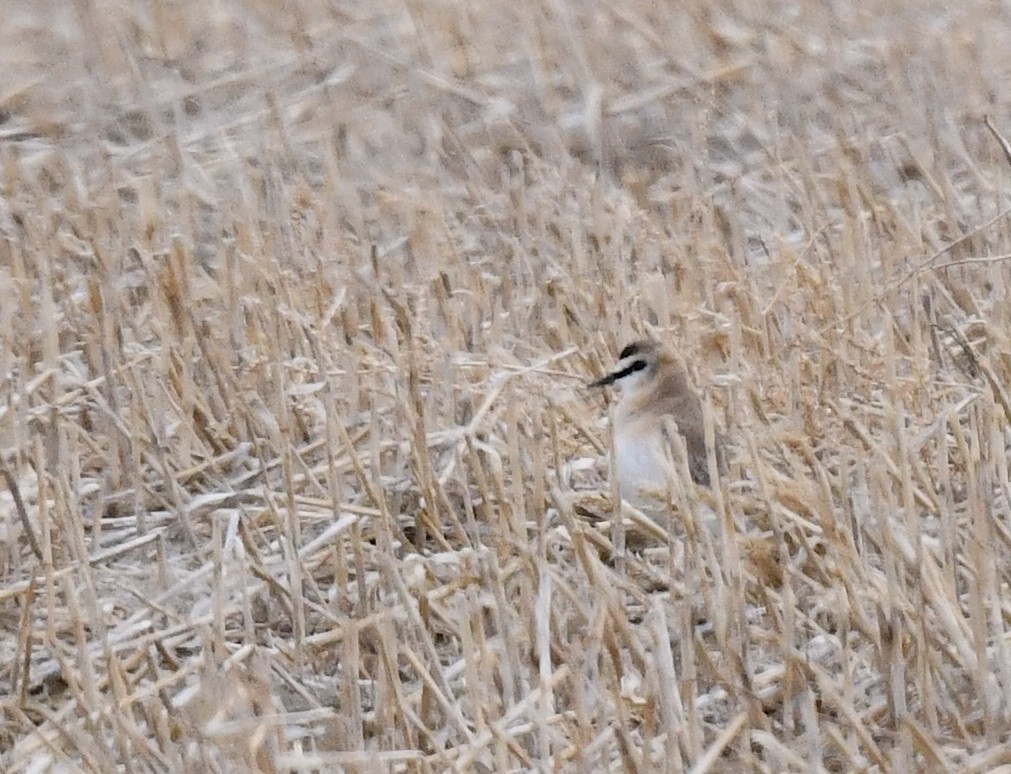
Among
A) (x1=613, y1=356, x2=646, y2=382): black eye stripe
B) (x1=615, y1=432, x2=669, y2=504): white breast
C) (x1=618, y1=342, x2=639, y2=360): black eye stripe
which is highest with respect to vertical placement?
(x1=618, y1=342, x2=639, y2=360): black eye stripe

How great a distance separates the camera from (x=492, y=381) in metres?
3.67

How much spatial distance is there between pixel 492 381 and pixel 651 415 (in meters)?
0.33

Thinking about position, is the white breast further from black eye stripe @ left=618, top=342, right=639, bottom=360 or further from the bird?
black eye stripe @ left=618, top=342, right=639, bottom=360

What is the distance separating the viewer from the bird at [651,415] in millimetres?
3432

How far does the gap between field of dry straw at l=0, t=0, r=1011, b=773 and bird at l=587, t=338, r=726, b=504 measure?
0.06m

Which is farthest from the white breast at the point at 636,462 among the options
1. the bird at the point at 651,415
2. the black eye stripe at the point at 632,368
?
the black eye stripe at the point at 632,368

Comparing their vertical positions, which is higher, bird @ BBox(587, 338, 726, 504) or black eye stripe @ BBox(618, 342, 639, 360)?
black eye stripe @ BBox(618, 342, 639, 360)

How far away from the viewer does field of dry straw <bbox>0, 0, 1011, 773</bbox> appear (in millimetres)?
2471

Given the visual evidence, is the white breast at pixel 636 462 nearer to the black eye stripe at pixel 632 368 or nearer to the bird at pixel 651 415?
the bird at pixel 651 415

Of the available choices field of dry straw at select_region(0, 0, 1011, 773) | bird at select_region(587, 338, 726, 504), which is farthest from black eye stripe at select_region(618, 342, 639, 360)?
field of dry straw at select_region(0, 0, 1011, 773)

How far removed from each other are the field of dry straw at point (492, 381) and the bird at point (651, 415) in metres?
0.06

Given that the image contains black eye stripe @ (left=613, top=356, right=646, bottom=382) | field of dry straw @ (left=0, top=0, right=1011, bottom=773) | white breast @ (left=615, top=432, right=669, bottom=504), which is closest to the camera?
field of dry straw @ (left=0, top=0, right=1011, bottom=773)

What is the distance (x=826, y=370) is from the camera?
364 centimetres

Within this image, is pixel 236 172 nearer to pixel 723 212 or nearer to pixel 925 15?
pixel 723 212
